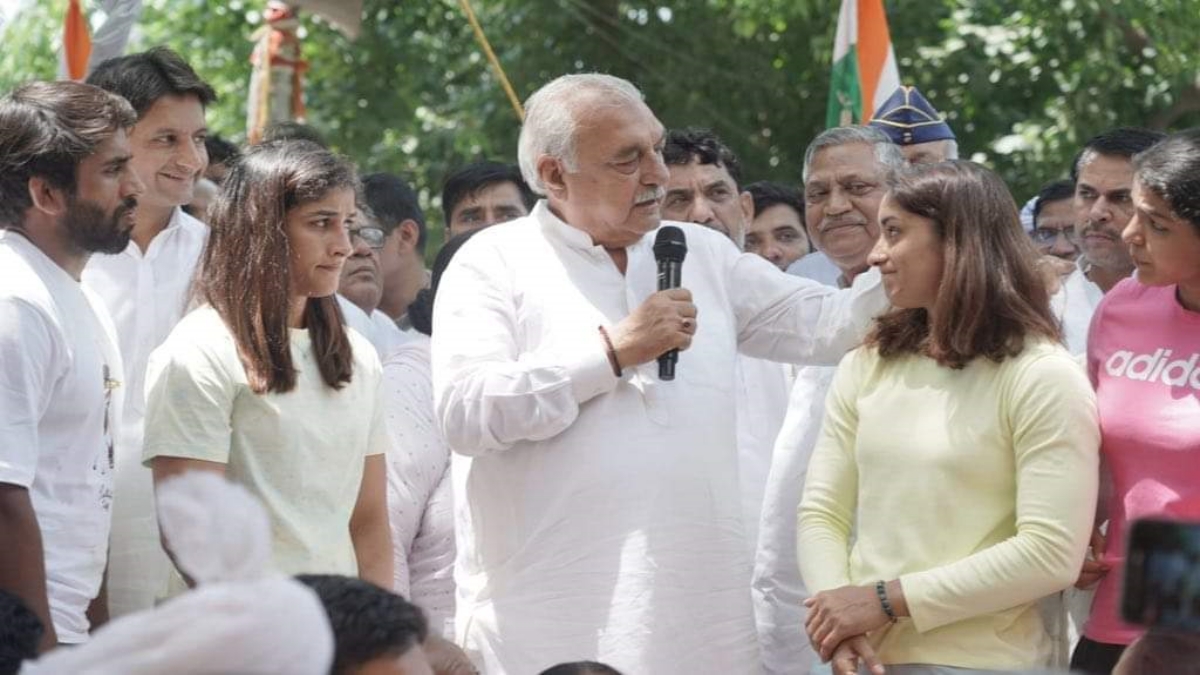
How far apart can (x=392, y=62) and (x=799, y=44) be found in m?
3.38

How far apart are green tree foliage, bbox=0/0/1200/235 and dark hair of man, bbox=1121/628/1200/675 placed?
10.3 m

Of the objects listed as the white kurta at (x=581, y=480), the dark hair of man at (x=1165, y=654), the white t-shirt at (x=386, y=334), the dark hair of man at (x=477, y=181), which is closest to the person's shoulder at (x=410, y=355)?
the white t-shirt at (x=386, y=334)

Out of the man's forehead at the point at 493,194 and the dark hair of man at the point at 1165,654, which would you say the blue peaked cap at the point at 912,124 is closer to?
the man's forehead at the point at 493,194

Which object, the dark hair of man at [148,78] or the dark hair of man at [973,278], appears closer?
the dark hair of man at [973,278]

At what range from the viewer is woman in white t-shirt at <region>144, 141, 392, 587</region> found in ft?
15.7

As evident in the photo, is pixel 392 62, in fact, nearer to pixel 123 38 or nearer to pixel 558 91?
pixel 123 38

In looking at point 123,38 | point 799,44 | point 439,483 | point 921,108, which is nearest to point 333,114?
point 799,44

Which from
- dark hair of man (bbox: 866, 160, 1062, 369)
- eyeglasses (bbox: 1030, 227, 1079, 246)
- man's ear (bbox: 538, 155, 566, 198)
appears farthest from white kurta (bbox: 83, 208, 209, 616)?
eyeglasses (bbox: 1030, 227, 1079, 246)

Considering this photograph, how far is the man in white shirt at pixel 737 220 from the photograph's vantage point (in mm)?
5949

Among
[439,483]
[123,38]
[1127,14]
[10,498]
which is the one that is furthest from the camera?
[1127,14]

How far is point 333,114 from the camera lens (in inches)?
650

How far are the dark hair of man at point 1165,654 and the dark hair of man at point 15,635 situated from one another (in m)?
1.72

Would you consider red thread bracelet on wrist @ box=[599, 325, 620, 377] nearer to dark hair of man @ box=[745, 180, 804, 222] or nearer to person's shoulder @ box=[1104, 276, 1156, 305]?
person's shoulder @ box=[1104, 276, 1156, 305]

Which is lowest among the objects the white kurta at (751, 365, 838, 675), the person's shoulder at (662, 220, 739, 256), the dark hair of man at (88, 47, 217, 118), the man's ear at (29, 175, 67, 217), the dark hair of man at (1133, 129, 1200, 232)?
the white kurta at (751, 365, 838, 675)
